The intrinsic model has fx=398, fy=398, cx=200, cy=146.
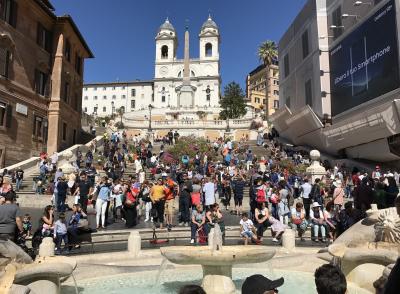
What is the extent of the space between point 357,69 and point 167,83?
281 ft

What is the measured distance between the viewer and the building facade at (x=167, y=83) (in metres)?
110

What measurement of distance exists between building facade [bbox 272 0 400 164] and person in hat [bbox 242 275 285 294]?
923 inches

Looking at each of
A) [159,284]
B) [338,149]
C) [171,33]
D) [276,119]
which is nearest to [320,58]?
[338,149]

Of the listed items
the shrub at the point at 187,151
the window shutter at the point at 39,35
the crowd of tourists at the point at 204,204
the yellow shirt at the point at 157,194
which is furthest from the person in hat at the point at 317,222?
the window shutter at the point at 39,35

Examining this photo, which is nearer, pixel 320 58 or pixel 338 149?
pixel 338 149

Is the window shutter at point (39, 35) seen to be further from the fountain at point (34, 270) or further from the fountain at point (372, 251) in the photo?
the fountain at point (372, 251)

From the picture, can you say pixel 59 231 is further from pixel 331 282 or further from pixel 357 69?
pixel 357 69

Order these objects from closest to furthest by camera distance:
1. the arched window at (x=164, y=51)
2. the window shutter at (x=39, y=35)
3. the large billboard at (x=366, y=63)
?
the large billboard at (x=366, y=63)
the window shutter at (x=39, y=35)
the arched window at (x=164, y=51)

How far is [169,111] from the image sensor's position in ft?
270

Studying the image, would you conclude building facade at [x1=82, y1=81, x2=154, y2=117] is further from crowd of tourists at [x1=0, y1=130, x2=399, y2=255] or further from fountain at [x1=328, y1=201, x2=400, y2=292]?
fountain at [x1=328, y1=201, x2=400, y2=292]

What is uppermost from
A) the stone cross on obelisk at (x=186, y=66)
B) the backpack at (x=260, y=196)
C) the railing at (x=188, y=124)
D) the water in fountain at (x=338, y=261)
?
the stone cross on obelisk at (x=186, y=66)

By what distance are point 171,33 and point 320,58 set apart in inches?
3499

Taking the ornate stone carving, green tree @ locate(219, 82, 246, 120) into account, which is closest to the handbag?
the ornate stone carving

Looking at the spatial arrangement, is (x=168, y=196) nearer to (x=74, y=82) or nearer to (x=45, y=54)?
(x=45, y=54)
